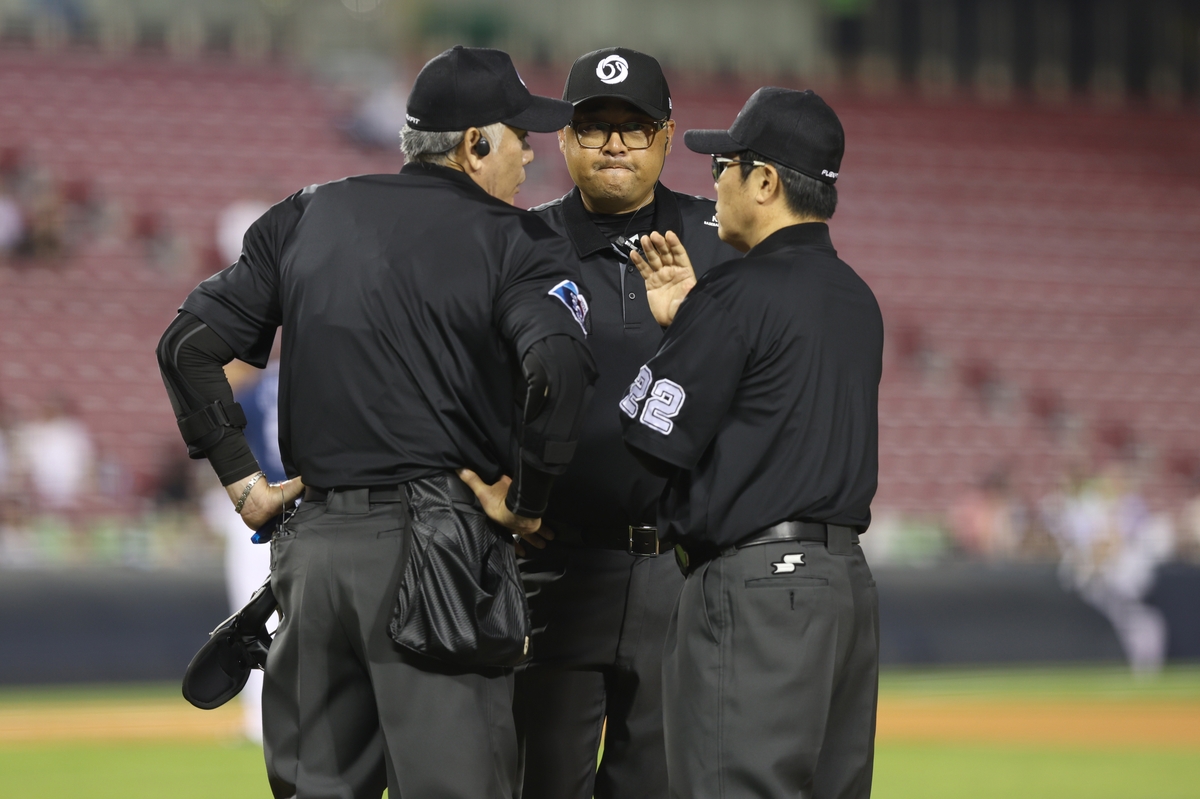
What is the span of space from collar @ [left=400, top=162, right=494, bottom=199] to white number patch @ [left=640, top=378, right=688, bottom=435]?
638mm

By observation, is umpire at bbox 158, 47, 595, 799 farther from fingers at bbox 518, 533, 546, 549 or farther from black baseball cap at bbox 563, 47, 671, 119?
black baseball cap at bbox 563, 47, 671, 119

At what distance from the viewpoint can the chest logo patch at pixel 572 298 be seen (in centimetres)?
348

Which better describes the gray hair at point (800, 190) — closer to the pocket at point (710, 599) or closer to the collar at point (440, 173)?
the collar at point (440, 173)

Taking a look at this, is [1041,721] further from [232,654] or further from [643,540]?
[232,654]

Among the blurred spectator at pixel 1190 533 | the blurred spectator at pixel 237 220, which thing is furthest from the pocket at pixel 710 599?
the blurred spectator at pixel 237 220

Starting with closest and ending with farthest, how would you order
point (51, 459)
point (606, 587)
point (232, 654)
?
point (232, 654) < point (606, 587) < point (51, 459)

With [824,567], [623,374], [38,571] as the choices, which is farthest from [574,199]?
[38,571]

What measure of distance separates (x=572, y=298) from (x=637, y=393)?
27 centimetres

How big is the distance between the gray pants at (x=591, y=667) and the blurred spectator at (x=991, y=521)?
30.8ft

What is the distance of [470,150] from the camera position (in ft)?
11.9

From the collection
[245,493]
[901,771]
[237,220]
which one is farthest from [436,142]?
[237,220]

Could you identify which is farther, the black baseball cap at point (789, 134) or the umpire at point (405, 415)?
the black baseball cap at point (789, 134)

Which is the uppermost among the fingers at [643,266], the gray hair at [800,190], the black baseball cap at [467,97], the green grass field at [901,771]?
the black baseball cap at [467,97]

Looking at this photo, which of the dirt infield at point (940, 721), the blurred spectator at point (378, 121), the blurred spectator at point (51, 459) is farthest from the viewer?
the blurred spectator at point (378, 121)
